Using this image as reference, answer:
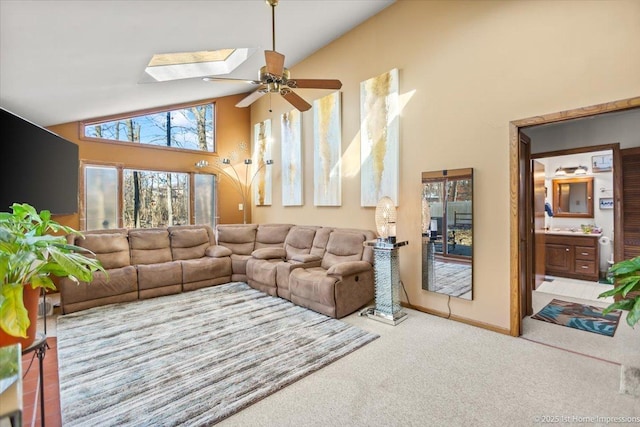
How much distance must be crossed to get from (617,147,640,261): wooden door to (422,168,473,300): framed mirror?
8.61 ft

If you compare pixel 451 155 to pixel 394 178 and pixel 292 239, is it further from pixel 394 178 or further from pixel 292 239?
pixel 292 239

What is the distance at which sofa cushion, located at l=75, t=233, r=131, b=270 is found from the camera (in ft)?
14.4

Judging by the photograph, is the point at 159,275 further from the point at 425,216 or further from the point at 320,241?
the point at 425,216

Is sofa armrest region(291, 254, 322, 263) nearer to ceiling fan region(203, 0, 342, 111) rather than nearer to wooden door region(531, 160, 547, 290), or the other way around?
ceiling fan region(203, 0, 342, 111)

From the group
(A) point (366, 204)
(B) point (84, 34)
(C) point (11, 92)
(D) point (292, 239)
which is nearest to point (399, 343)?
(A) point (366, 204)

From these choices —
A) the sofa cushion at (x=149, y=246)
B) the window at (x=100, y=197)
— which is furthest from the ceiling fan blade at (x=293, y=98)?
the window at (x=100, y=197)

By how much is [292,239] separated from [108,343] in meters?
2.88

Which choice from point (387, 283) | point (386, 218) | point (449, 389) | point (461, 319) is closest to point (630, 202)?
point (461, 319)

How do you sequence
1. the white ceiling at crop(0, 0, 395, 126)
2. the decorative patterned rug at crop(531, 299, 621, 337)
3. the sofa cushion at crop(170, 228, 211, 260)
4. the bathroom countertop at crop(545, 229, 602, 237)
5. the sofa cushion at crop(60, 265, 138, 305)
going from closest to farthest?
the white ceiling at crop(0, 0, 395, 126)
the decorative patterned rug at crop(531, 299, 621, 337)
the sofa cushion at crop(60, 265, 138, 305)
the sofa cushion at crop(170, 228, 211, 260)
the bathroom countertop at crop(545, 229, 602, 237)

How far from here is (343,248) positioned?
171 inches

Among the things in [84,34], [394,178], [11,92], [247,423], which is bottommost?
[247,423]

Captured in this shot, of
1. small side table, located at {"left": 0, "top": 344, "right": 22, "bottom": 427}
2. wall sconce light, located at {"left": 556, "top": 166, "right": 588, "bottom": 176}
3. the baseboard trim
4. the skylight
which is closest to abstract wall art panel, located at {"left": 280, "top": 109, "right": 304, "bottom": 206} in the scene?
the skylight

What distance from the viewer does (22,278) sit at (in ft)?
3.80

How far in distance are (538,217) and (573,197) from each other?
2.24 meters
